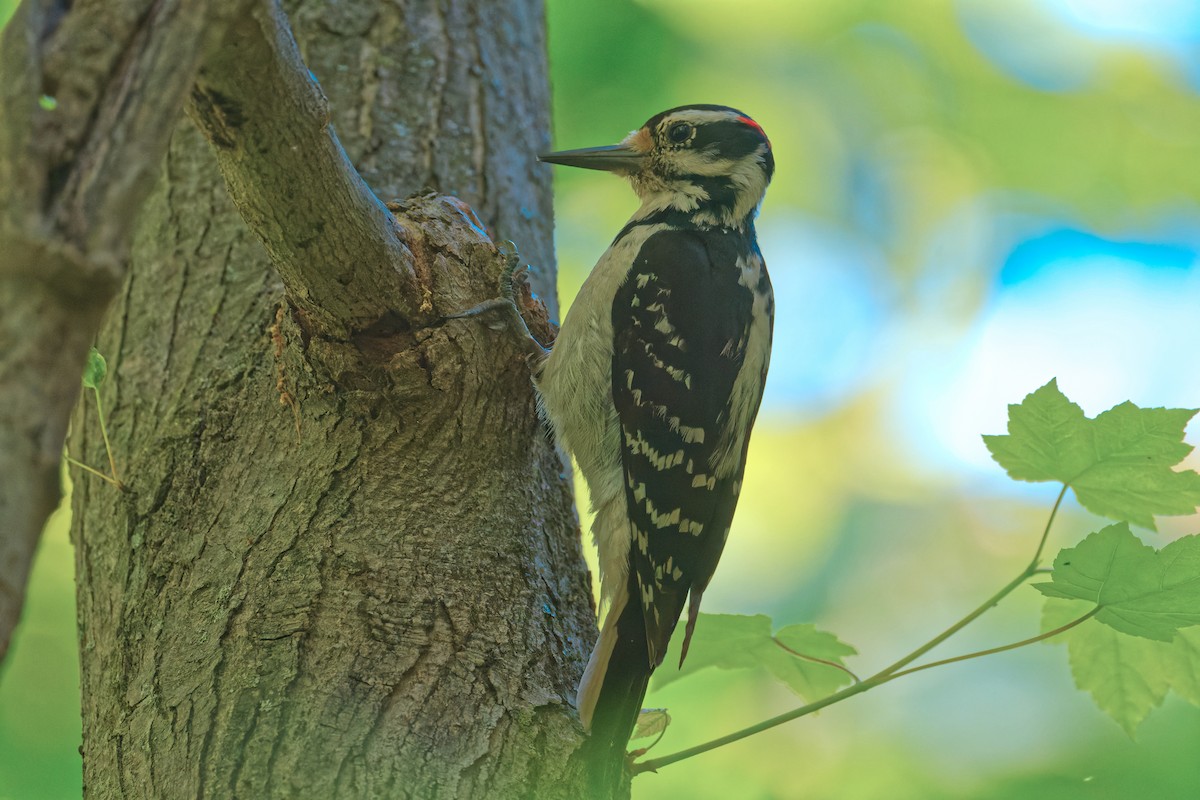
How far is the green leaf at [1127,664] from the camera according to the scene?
1.92m

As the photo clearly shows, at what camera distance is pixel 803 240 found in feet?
18.9

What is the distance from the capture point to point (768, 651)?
2094 millimetres

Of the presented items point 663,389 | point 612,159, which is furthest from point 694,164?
point 663,389

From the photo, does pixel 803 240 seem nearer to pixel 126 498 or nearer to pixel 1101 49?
pixel 1101 49

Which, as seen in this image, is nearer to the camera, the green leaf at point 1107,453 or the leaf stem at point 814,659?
the green leaf at point 1107,453

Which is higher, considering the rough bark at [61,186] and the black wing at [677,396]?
the black wing at [677,396]

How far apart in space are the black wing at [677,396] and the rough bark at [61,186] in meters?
1.67

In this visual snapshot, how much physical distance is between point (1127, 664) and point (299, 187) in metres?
1.73

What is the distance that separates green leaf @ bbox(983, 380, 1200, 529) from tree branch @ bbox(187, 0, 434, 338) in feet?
3.72

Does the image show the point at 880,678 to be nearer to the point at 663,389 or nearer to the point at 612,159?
the point at 663,389

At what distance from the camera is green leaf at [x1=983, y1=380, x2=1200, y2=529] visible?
1.76 metres

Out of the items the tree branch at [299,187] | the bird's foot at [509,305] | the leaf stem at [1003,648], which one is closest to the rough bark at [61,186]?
the tree branch at [299,187]

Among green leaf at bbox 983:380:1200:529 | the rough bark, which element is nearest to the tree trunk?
the rough bark

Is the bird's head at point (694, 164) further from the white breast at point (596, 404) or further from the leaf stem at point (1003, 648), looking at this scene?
the leaf stem at point (1003, 648)
